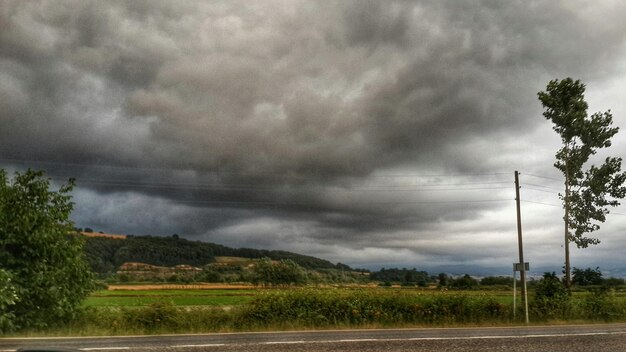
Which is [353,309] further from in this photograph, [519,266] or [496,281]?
[496,281]

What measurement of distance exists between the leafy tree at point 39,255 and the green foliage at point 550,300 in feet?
78.1

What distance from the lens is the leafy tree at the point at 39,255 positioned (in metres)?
17.9

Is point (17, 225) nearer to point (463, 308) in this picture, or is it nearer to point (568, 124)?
point (463, 308)

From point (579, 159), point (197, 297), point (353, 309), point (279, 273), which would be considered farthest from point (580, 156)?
point (279, 273)

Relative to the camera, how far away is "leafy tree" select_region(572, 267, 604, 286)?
31.6 m

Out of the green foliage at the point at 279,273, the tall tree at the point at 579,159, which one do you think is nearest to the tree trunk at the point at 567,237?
the tall tree at the point at 579,159

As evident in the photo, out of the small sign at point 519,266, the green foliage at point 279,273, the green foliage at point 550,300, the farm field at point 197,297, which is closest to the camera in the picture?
the farm field at point 197,297

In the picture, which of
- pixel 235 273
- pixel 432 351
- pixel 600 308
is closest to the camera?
pixel 432 351

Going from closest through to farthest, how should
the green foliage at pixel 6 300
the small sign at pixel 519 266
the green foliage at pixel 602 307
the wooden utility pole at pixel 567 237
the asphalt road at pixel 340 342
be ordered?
the asphalt road at pixel 340 342 → the green foliage at pixel 6 300 → the small sign at pixel 519 266 → the green foliage at pixel 602 307 → the wooden utility pole at pixel 567 237

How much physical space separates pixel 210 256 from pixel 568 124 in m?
92.1

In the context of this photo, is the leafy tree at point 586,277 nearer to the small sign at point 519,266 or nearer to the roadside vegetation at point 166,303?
the roadside vegetation at point 166,303

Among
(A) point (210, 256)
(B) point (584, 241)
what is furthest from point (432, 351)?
(A) point (210, 256)

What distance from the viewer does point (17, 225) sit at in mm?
18406

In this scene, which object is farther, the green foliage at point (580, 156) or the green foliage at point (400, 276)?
the green foliage at point (400, 276)
